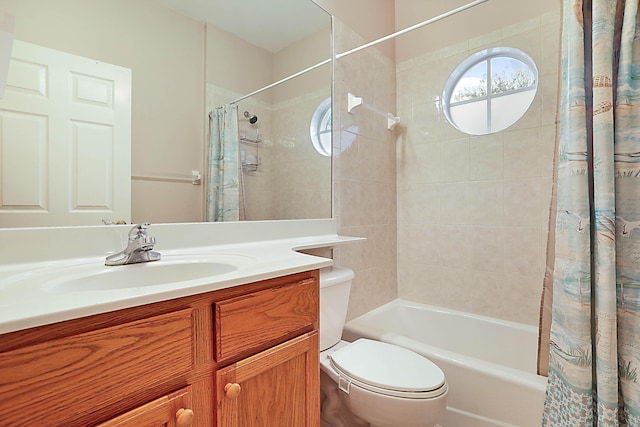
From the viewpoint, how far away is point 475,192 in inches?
78.5

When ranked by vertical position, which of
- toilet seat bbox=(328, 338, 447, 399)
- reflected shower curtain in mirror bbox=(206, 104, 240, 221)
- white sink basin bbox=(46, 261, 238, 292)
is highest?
reflected shower curtain in mirror bbox=(206, 104, 240, 221)

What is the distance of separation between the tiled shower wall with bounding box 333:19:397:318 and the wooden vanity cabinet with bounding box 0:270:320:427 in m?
0.97

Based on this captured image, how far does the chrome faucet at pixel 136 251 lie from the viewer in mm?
876

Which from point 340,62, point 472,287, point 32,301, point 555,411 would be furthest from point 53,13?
point 472,287

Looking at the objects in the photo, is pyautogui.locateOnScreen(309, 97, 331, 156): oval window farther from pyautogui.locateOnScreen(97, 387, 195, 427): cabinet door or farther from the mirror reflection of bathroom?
pyautogui.locateOnScreen(97, 387, 195, 427): cabinet door

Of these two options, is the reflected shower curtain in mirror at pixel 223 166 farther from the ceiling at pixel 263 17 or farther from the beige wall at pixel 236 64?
the ceiling at pixel 263 17

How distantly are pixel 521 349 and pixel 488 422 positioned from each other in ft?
2.08

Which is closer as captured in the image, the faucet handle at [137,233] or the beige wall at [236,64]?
the faucet handle at [137,233]

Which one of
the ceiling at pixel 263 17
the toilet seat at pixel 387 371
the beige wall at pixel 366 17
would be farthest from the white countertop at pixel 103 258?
the beige wall at pixel 366 17

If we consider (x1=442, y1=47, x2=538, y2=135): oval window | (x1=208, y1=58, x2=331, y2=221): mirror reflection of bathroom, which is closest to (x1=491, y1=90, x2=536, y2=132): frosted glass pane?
(x1=442, y1=47, x2=538, y2=135): oval window

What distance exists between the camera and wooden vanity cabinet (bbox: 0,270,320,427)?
0.47 meters

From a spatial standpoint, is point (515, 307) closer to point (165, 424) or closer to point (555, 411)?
point (555, 411)

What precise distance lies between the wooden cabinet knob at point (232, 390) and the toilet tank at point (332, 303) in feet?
2.17

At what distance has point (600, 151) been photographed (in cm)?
93
